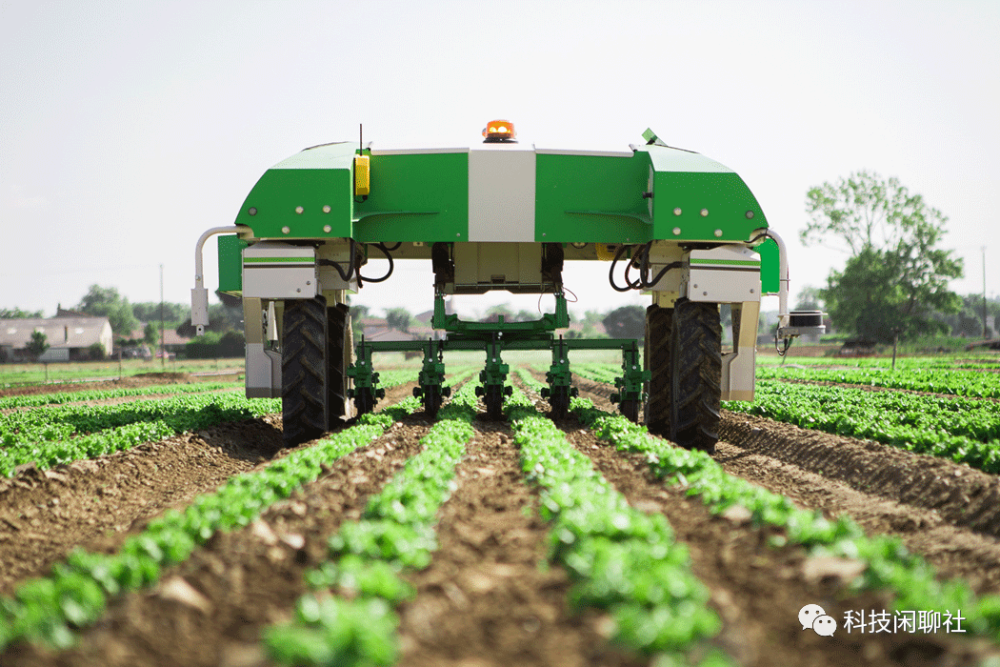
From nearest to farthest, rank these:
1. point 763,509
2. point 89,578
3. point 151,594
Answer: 1. point 151,594
2. point 89,578
3. point 763,509

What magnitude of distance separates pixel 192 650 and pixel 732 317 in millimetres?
6745

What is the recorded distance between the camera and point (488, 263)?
358 inches

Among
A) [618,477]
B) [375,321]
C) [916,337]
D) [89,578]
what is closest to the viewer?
[89,578]

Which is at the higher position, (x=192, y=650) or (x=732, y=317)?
(x=732, y=317)

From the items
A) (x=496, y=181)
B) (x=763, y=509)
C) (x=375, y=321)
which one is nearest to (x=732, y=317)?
(x=496, y=181)

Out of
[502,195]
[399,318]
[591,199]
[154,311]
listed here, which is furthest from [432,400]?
[154,311]

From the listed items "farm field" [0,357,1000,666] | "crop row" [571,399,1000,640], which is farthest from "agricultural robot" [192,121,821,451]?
"crop row" [571,399,1000,640]

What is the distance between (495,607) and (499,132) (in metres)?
6.51

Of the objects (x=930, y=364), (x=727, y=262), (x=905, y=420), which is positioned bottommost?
(x=930, y=364)

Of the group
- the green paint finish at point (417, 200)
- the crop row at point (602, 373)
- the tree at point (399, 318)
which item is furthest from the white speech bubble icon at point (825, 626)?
the tree at point (399, 318)

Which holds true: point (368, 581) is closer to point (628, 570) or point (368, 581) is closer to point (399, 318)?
point (628, 570)

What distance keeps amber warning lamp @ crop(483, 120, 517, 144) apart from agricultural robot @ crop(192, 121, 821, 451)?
3 centimetres

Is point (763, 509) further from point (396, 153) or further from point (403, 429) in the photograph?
point (396, 153)

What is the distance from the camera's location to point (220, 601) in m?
2.73
